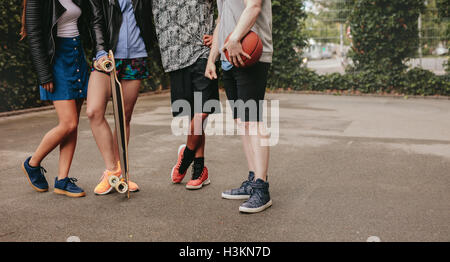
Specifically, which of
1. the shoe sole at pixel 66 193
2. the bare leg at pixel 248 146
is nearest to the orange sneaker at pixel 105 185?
the shoe sole at pixel 66 193

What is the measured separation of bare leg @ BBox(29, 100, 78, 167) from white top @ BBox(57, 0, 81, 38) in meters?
0.54

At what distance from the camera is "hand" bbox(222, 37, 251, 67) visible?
356 centimetres

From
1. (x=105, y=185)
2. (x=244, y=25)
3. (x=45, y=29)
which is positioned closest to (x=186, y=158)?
(x=105, y=185)

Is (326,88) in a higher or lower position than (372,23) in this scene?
lower

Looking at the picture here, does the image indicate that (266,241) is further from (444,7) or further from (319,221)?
(444,7)

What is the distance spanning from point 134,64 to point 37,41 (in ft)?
2.48

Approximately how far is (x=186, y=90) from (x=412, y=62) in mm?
10581

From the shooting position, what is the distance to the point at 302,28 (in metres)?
14.5

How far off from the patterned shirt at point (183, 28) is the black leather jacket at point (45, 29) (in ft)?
1.70

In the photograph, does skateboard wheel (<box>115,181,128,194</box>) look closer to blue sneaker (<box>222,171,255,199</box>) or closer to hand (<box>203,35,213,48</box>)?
blue sneaker (<box>222,171,255,199</box>)

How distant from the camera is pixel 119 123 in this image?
4070 millimetres

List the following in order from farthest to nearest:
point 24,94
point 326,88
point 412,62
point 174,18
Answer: point 326,88
point 412,62
point 24,94
point 174,18

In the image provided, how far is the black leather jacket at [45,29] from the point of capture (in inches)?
154
